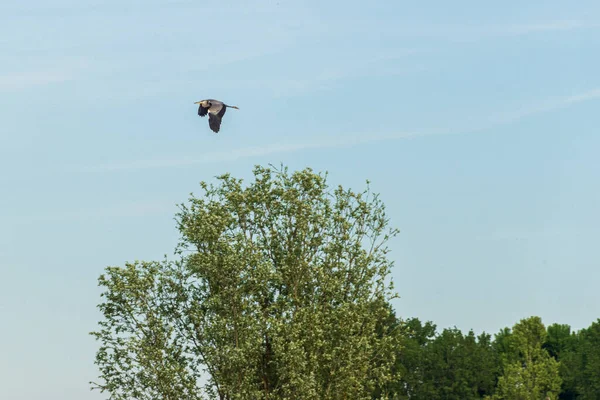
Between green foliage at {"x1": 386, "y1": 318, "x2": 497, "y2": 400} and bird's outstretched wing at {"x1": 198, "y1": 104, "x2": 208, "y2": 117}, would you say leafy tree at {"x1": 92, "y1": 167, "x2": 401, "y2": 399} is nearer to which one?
bird's outstretched wing at {"x1": 198, "y1": 104, "x2": 208, "y2": 117}

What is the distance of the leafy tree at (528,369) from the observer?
99.9 metres

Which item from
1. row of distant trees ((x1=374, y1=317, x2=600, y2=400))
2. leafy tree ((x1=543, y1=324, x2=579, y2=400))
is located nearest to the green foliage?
row of distant trees ((x1=374, y1=317, x2=600, y2=400))

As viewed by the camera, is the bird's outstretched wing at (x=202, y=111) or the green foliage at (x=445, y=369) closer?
the bird's outstretched wing at (x=202, y=111)

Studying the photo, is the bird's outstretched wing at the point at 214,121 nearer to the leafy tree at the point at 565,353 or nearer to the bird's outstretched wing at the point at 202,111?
the bird's outstretched wing at the point at 202,111

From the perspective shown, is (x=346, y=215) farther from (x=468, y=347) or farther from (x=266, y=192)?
(x=468, y=347)

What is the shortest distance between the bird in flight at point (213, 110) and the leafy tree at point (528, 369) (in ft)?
226

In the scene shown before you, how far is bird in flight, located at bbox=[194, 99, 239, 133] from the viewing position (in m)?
37.5

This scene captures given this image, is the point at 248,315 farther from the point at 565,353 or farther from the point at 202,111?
the point at 565,353

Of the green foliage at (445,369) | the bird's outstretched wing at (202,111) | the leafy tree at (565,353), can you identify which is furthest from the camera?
the leafy tree at (565,353)

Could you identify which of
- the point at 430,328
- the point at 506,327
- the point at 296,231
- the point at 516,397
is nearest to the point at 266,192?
the point at 296,231

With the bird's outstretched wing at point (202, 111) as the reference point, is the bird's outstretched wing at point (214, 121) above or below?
below

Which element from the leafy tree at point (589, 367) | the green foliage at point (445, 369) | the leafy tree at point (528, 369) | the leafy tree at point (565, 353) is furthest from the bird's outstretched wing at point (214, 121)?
the leafy tree at point (565, 353)

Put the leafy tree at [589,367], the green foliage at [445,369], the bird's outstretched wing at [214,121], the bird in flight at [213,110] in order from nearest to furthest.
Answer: the bird's outstretched wing at [214,121], the bird in flight at [213,110], the green foliage at [445,369], the leafy tree at [589,367]

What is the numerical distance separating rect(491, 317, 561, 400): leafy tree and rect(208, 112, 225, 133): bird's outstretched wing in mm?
69260
